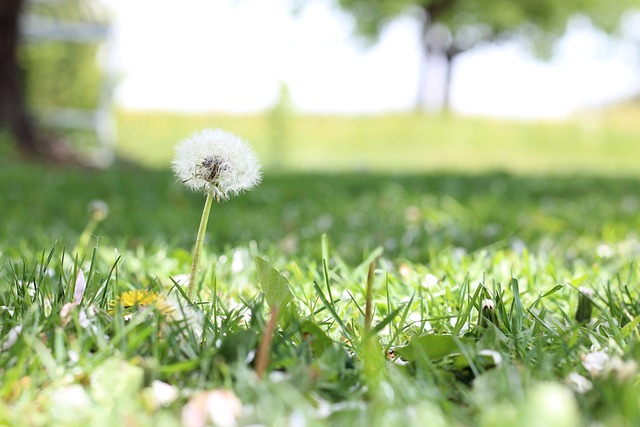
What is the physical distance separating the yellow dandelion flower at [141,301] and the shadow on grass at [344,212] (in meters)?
0.49

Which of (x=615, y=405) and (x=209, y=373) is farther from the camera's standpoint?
(x=209, y=373)

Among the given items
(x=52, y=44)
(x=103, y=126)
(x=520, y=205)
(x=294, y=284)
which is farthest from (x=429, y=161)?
(x=294, y=284)

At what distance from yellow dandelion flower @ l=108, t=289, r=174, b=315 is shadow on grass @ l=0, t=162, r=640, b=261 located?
49 cm

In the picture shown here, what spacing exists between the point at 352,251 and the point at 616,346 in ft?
4.47

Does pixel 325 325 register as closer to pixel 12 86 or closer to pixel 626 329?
pixel 626 329

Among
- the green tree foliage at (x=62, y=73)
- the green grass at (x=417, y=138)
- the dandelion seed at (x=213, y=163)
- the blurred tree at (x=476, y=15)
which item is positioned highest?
the blurred tree at (x=476, y=15)

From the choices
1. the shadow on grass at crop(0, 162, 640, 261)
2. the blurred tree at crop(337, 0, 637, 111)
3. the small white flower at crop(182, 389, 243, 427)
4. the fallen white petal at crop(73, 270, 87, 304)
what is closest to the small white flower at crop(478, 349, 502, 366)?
the small white flower at crop(182, 389, 243, 427)

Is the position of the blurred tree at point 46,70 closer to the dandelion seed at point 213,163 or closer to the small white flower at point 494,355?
the dandelion seed at point 213,163

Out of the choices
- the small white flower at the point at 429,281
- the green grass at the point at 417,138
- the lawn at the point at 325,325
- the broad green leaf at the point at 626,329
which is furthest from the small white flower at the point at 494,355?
the green grass at the point at 417,138

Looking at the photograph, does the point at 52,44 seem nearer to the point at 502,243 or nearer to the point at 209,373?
the point at 502,243

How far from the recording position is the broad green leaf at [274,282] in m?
1.28

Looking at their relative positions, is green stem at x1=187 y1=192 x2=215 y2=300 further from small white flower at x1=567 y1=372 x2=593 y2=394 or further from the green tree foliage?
the green tree foliage

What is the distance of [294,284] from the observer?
5.66 feet

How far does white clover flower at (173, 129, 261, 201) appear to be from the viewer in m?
1.16
